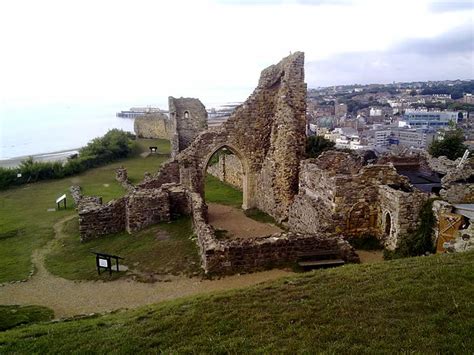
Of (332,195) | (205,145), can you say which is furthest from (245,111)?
(332,195)

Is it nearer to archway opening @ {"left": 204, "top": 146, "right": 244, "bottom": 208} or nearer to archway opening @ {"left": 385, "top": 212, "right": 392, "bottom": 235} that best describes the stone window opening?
archway opening @ {"left": 385, "top": 212, "right": 392, "bottom": 235}

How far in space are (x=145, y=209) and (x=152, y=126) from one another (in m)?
40.4

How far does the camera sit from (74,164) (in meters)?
36.3

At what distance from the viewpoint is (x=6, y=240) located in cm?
1900

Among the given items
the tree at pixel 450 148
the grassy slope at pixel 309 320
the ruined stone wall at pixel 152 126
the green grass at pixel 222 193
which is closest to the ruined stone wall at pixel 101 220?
the green grass at pixel 222 193

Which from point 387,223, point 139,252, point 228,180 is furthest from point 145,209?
point 228,180

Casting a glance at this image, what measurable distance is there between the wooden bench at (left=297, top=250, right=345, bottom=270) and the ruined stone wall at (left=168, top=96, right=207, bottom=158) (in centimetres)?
2681

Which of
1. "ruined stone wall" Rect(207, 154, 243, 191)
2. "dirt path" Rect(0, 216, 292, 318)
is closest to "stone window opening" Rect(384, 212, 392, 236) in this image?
"dirt path" Rect(0, 216, 292, 318)

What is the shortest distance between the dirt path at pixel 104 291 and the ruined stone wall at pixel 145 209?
4.48 m

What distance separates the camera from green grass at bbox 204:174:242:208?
24.9m

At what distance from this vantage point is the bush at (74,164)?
32.8 m

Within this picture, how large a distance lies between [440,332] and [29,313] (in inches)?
370

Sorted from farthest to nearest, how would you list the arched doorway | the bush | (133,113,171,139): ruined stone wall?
(133,113,171,139): ruined stone wall < the bush < the arched doorway

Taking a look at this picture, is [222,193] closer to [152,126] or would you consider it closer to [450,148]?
[450,148]
